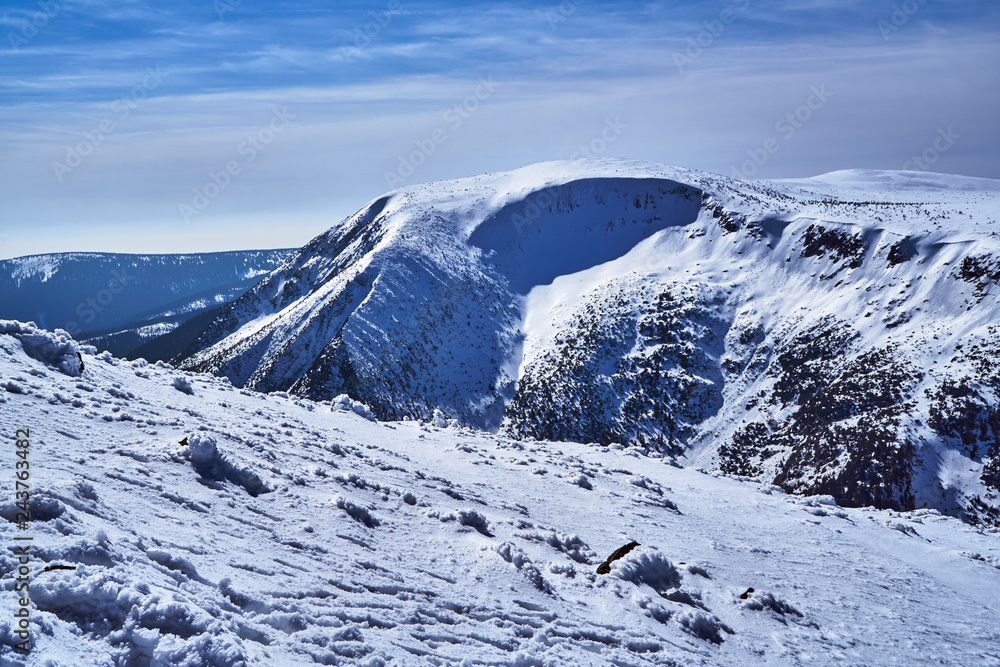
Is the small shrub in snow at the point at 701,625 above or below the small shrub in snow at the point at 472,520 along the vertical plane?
below

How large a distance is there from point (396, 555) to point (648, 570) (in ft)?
15.2

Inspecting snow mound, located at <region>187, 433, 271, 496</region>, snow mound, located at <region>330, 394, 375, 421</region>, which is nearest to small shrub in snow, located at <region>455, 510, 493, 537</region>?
snow mound, located at <region>187, 433, 271, 496</region>

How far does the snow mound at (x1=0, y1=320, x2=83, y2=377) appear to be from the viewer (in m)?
16.8

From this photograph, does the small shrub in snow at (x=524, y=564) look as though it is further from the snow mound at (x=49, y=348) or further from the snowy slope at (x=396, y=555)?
the snow mound at (x=49, y=348)

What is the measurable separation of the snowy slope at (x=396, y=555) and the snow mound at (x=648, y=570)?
0.16 ft

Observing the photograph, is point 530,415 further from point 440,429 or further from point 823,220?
point 440,429

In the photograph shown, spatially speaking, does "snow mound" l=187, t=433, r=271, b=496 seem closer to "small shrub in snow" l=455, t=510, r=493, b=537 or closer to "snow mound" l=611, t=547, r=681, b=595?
"small shrub in snow" l=455, t=510, r=493, b=537

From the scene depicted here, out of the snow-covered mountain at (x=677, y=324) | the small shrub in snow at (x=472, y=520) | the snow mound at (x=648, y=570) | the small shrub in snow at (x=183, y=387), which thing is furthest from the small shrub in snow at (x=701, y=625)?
the snow-covered mountain at (x=677, y=324)

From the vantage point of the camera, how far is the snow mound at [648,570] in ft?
40.7

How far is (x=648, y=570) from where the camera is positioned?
12.7 meters

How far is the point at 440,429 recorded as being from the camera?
24469 millimetres

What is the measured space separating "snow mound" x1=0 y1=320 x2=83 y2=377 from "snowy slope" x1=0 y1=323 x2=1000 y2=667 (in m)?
0.05

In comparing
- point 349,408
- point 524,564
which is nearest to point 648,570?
point 524,564

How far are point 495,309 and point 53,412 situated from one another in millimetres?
61120
